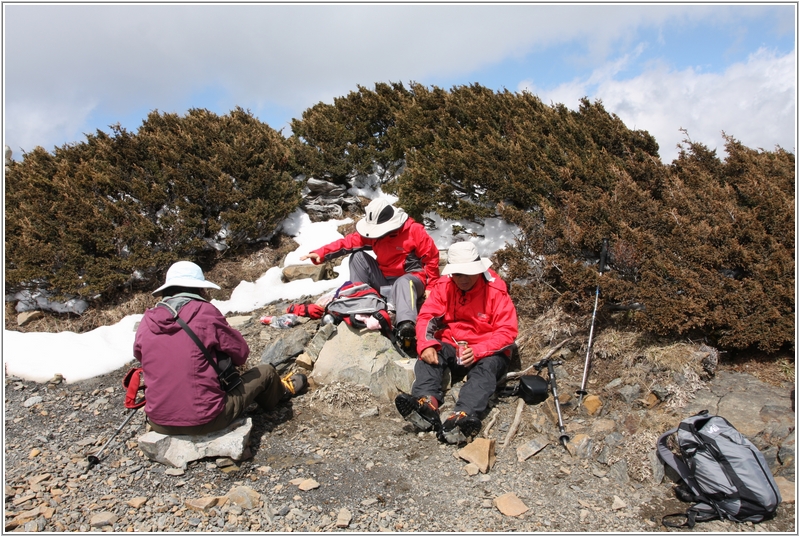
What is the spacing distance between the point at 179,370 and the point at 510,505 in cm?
296

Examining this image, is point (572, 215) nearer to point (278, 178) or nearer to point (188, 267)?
point (188, 267)

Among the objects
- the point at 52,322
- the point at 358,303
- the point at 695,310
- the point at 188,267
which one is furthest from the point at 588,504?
the point at 52,322

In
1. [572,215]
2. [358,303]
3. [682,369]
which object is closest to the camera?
[682,369]

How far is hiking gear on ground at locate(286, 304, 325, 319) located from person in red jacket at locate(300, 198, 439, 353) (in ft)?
2.37

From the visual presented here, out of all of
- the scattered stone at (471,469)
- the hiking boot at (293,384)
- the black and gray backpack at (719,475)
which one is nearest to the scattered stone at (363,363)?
the hiking boot at (293,384)

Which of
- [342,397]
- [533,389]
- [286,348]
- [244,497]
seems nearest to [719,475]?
[533,389]

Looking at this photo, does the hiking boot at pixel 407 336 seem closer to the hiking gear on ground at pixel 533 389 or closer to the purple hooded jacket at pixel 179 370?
the hiking gear on ground at pixel 533 389

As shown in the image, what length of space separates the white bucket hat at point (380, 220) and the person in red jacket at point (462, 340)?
1.14 meters

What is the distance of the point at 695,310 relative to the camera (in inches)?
202

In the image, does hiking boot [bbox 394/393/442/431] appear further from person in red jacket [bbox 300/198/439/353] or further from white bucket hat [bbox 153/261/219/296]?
white bucket hat [bbox 153/261/219/296]

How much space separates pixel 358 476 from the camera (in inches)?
165

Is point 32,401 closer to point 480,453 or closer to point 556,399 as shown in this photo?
point 480,453

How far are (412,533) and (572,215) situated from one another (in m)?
5.03

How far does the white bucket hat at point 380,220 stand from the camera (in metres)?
6.39
